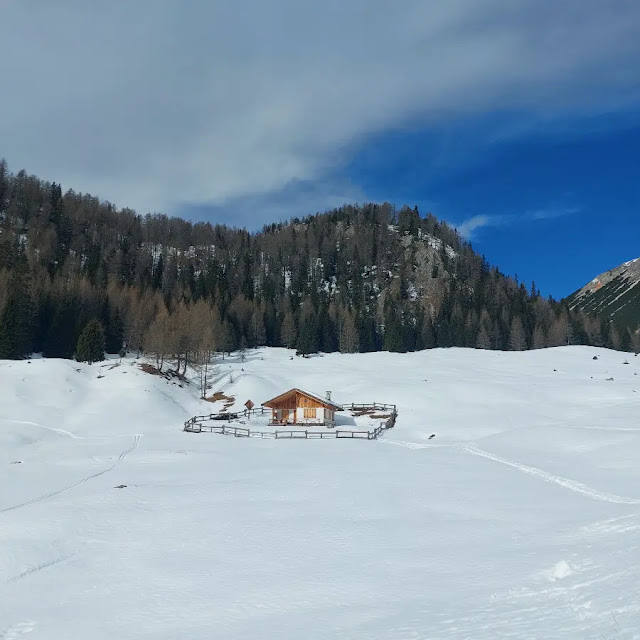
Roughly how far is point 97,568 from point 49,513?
22.2 feet

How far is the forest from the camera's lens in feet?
273

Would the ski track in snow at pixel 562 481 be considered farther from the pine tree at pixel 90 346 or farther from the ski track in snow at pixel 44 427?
the pine tree at pixel 90 346

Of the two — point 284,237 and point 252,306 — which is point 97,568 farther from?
point 284,237

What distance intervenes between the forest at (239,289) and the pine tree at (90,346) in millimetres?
6654

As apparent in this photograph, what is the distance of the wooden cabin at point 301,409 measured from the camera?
5622 centimetres

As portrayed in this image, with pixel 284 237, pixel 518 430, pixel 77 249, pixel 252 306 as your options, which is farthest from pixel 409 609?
pixel 284 237

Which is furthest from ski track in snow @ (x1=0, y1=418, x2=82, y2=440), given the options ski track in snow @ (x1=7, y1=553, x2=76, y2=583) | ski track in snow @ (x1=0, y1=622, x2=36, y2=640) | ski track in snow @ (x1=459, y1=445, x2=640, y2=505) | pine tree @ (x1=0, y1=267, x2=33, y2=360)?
ski track in snow @ (x1=0, y1=622, x2=36, y2=640)

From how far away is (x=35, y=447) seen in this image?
3888 cm

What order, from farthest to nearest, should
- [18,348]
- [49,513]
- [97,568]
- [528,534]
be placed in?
[18,348] < [49,513] < [528,534] < [97,568]

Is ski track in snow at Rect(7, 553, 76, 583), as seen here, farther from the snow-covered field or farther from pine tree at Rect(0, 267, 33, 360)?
pine tree at Rect(0, 267, 33, 360)

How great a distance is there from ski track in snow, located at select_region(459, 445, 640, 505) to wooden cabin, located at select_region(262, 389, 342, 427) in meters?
21.5

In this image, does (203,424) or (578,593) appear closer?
(578,593)

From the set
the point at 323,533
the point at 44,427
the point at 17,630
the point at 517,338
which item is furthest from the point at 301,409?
the point at 517,338

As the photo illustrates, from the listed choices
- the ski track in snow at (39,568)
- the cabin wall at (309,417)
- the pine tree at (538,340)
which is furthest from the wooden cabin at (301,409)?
the pine tree at (538,340)
